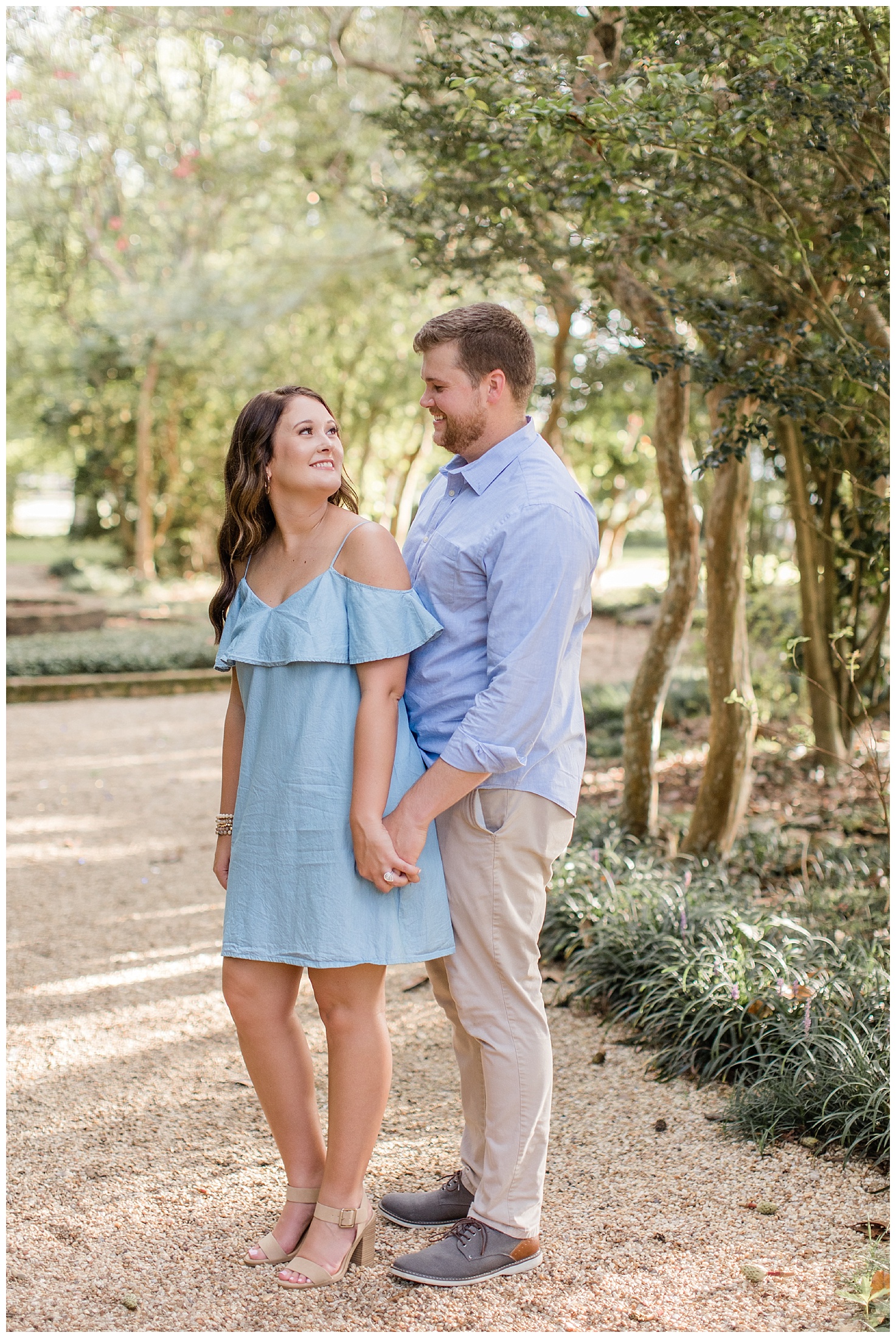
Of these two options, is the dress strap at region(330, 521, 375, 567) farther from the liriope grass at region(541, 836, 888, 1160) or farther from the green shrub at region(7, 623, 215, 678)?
the green shrub at region(7, 623, 215, 678)

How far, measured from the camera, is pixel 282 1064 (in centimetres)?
232

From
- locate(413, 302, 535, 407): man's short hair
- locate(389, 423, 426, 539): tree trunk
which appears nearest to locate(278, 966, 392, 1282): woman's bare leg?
locate(413, 302, 535, 407): man's short hair

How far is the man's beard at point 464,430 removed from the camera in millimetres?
2260

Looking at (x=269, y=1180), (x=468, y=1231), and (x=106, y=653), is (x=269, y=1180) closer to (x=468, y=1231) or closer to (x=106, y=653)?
(x=468, y=1231)

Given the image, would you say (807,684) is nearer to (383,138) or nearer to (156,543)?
(383,138)

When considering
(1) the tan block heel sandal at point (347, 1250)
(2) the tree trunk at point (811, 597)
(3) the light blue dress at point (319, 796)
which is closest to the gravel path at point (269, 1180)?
(1) the tan block heel sandal at point (347, 1250)

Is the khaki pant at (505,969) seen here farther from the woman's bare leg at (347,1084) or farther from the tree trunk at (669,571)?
the tree trunk at (669,571)

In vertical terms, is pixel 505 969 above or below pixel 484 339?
below

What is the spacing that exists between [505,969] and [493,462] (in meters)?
1.06

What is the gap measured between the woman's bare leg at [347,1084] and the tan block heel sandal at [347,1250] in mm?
10

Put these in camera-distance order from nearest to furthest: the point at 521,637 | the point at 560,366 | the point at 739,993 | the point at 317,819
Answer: the point at 521,637 → the point at 317,819 → the point at 739,993 → the point at 560,366

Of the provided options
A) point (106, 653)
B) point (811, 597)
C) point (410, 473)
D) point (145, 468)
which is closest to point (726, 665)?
point (811, 597)

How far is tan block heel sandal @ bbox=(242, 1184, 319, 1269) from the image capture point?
7.69 ft

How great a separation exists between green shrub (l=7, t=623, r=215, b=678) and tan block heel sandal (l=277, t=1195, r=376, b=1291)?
870 centimetres
